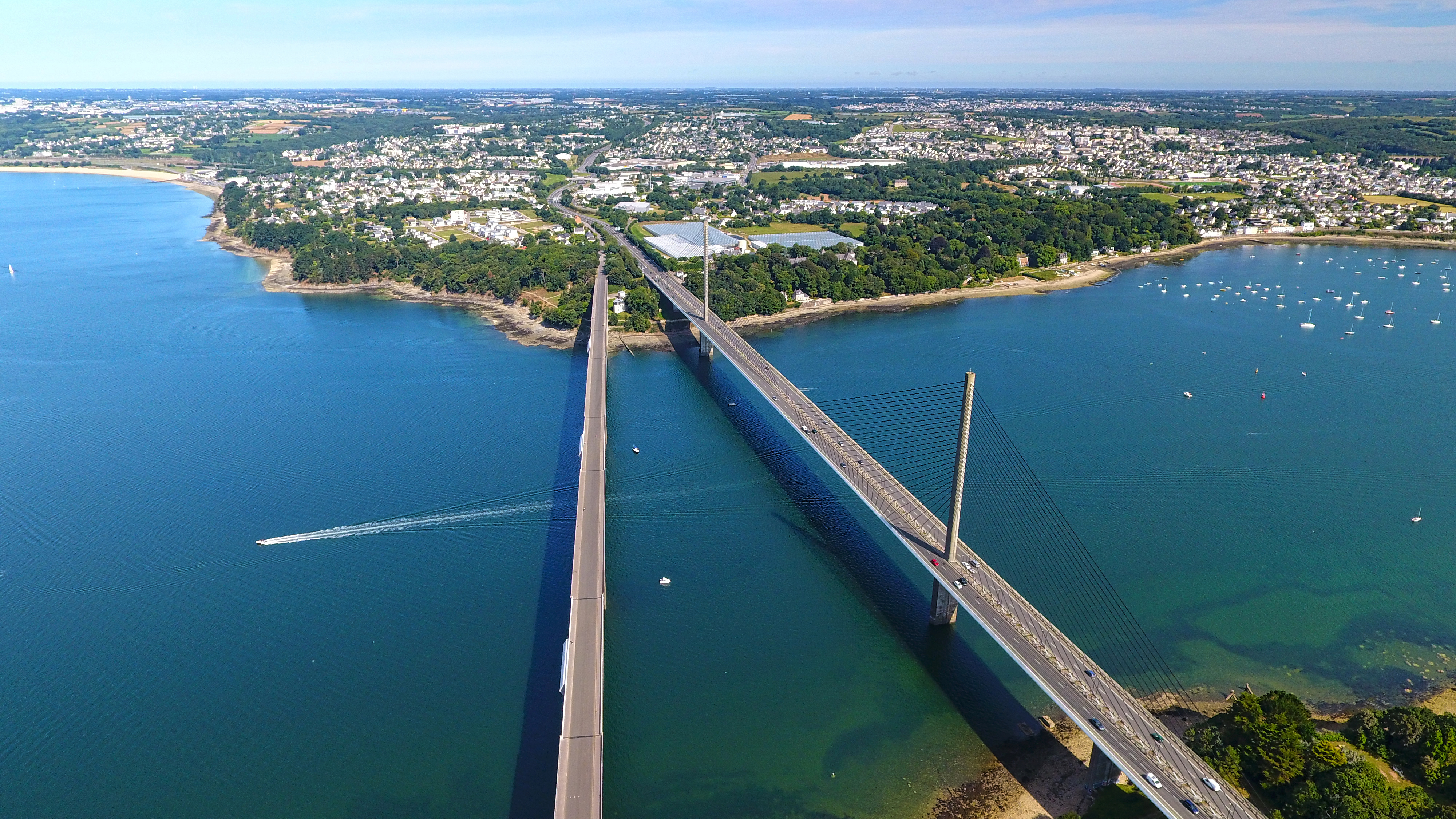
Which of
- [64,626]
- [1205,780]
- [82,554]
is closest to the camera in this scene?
[1205,780]

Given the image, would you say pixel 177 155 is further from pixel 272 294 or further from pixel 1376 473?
pixel 1376 473

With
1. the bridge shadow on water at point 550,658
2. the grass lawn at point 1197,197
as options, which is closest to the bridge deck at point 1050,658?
the bridge shadow on water at point 550,658

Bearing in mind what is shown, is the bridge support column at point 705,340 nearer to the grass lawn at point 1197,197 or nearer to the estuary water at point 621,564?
the estuary water at point 621,564

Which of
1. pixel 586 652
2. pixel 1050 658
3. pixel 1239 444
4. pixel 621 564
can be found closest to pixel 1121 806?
pixel 1050 658

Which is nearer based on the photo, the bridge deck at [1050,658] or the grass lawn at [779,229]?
the bridge deck at [1050,658]

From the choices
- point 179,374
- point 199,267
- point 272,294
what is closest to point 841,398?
point 179,374

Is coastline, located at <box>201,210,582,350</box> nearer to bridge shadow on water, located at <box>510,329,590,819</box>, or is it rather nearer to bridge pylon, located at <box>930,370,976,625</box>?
bridge shadow on water, located at <box>510,329,590,819</box>

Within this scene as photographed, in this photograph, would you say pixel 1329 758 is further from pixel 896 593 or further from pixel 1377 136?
pixel 1377 136
